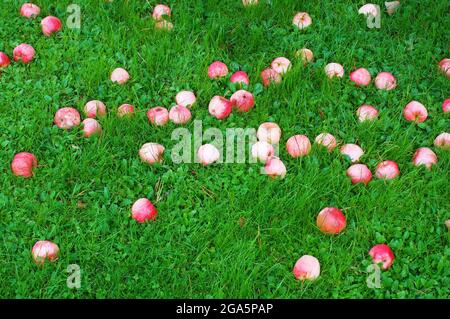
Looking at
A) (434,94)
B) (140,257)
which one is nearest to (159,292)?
(140,257)

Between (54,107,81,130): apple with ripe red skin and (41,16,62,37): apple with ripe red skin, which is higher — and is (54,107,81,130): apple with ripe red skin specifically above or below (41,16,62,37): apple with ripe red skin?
below

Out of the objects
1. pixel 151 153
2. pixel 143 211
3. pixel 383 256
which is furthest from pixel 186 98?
pixel 383 256

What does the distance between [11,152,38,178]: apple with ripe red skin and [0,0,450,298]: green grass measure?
0.17ft

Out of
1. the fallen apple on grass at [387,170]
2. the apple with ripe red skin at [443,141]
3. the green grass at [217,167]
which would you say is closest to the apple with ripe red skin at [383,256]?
the green grass at [217,167]

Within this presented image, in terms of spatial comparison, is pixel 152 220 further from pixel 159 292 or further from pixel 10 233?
pixel 10 233

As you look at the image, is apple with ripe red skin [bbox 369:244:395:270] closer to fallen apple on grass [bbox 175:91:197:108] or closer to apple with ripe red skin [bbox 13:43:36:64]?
fallen apple on grass [bbox 175:91:197:108]

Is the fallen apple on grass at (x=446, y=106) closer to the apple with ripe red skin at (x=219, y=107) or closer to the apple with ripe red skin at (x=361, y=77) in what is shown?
the apple with ripe red skin at (x=361, y=77)

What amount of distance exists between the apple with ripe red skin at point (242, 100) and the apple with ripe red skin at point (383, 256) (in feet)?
3.82

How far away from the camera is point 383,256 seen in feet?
10.7

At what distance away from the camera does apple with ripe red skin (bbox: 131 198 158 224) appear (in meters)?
3.40

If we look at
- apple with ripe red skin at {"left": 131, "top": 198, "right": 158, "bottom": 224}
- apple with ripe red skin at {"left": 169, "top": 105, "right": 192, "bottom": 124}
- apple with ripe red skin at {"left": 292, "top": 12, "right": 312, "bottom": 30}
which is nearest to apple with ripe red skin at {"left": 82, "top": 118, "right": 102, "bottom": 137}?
apple with ripe red skin at {"left": 169, "top": 105, "right": 192, "bottom": 124}

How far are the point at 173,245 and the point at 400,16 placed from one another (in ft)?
7.81

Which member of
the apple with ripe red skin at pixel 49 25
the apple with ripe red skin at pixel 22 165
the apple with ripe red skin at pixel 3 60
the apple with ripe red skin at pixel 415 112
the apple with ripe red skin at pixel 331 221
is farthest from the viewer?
the apple with ripe red skin at pixel 49 25

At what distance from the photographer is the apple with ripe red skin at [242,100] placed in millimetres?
3920
